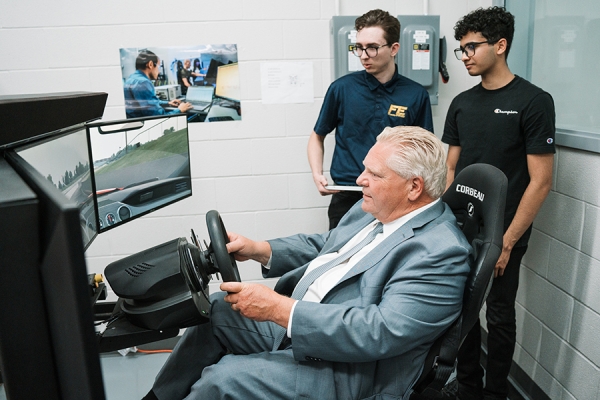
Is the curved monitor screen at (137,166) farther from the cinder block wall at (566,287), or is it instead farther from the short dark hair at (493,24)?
the cinder block wall at (566,287)

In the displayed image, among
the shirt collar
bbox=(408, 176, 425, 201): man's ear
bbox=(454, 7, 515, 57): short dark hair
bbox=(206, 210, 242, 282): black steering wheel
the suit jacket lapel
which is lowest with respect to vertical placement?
the suit jacket lapel

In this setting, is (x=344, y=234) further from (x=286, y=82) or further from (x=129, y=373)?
(x=129, y=373)

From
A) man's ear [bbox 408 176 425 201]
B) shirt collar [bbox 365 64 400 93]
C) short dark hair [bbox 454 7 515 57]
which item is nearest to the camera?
man's ear [bbox 408 176 425 201]

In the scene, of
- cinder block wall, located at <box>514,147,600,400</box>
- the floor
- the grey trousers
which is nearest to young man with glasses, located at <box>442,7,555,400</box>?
cinder block wall, located at <box>514,147,600,400</box>

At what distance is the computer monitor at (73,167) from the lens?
4.21ft

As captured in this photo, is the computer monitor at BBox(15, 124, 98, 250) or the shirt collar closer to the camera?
the computer monitor at BBox(15, 124, 98, 250)

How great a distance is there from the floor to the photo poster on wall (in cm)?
137

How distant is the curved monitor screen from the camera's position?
1.75 meters

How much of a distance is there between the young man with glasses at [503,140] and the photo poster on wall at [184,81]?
1247 millimetres

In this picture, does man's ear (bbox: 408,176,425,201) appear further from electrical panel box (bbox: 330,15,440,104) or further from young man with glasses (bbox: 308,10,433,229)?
electrical panel box (bbox: 330,15,440,104)

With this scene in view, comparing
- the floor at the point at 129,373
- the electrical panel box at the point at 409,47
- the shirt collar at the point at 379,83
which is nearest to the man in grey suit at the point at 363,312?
the shirt collar at the point at 379,83

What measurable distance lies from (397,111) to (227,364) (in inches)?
64.7

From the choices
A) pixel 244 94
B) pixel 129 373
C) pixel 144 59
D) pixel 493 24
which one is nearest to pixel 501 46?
pixel 493 24

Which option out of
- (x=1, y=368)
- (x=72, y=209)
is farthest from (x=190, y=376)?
(x=72, y=209)
